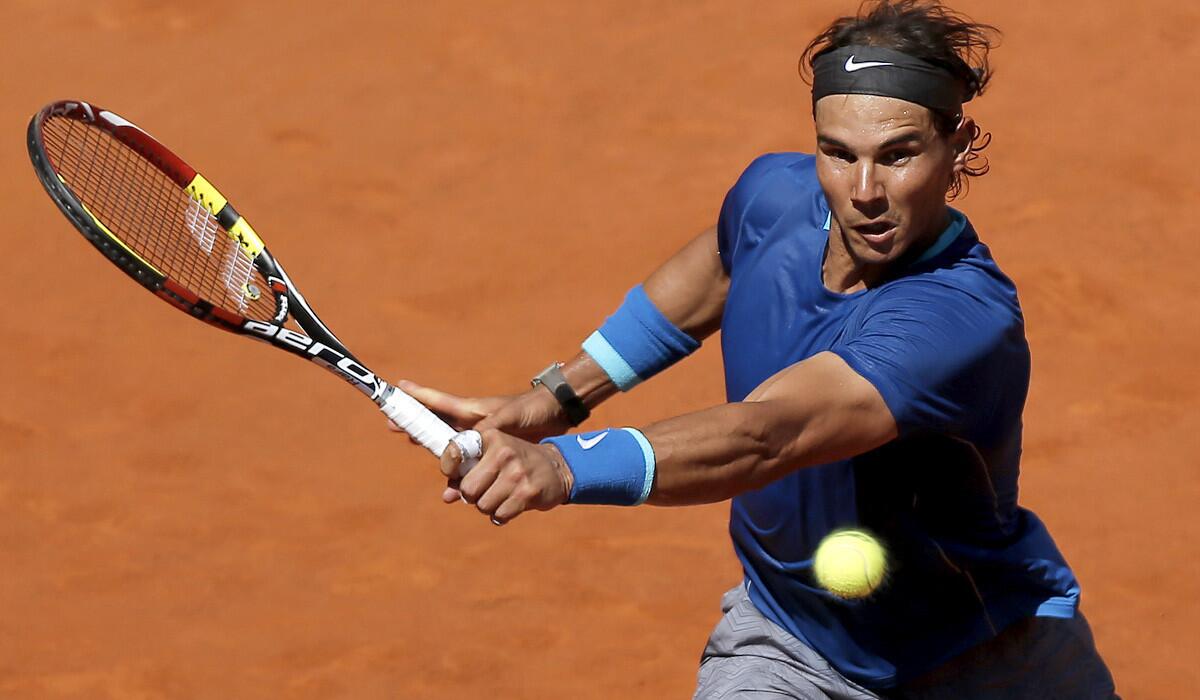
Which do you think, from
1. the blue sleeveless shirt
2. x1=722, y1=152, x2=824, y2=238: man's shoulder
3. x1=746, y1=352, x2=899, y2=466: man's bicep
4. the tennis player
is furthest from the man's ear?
x1=746, y1=352, x2=899, y2=466: man's bicep

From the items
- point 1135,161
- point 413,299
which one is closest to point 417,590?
point 413,299

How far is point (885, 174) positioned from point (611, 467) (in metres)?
0.87

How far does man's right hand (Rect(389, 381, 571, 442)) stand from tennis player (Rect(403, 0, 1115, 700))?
→ 0.01m

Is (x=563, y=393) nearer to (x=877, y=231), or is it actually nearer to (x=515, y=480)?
(x=877, y=231)

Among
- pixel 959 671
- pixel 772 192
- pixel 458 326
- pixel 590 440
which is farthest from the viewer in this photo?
pixel 458 326

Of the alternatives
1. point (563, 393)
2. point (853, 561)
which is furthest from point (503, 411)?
point (853, 561)

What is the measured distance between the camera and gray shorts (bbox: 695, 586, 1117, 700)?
377cm

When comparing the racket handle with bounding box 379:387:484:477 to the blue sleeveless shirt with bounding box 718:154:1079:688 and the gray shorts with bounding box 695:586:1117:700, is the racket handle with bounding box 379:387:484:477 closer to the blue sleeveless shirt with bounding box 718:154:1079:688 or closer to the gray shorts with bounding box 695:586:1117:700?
the blue sleeveless shirt with bounding box 718:154:1079:688

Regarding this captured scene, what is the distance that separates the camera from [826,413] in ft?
10.3

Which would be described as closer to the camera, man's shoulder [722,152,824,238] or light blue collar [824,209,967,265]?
light blue collar [824,209,967,265]

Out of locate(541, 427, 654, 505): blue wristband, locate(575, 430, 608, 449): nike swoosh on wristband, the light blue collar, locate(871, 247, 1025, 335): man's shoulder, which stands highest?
locate(575, 430, 608, 449): nike swoosh on wristband

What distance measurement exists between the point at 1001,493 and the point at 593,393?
3.78ft

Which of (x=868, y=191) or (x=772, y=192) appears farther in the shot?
(x=772, y=192)

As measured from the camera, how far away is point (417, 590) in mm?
6137
